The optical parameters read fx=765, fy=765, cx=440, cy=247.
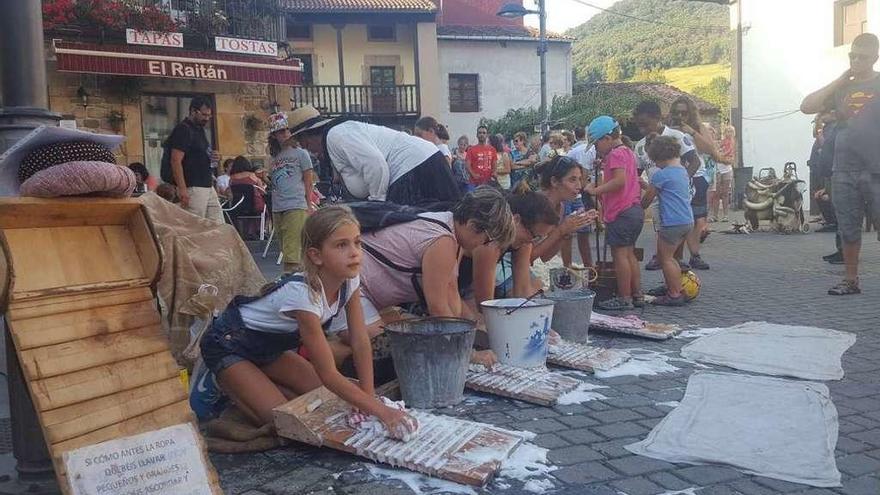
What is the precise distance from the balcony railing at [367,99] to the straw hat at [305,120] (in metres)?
24.0

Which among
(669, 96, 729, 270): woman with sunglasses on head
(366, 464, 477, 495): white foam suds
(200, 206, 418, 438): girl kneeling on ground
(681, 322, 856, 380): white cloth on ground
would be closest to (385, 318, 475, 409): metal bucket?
(200, 206, 418, 438): girl kneeling on ground

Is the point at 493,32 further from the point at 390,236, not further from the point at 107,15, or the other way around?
the point at 390,236

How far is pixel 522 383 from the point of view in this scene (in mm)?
3859

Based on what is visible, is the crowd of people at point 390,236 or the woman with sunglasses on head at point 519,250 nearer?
the crowd of people at point 390,236

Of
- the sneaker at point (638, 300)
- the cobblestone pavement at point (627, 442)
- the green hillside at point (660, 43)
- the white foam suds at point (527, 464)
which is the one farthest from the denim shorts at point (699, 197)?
the green hillside at point (660, 43)

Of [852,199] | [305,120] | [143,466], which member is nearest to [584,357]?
[305,120]

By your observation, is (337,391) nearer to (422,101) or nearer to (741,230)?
(741,230)

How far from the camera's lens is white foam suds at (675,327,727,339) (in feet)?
16.8

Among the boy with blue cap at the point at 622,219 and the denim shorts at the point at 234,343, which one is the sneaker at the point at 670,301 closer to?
the boy with blue cap at the point at 622,219

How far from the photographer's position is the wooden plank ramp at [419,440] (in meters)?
2.80

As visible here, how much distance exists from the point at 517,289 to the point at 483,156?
993cm

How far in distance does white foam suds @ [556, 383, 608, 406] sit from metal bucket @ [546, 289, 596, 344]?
86 centimetres

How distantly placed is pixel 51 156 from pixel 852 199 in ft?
19.7

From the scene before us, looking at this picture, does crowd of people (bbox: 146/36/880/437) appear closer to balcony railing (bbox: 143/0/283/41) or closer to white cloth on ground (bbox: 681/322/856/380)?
white cloth on ground (bbox: 681/322/856/380)
